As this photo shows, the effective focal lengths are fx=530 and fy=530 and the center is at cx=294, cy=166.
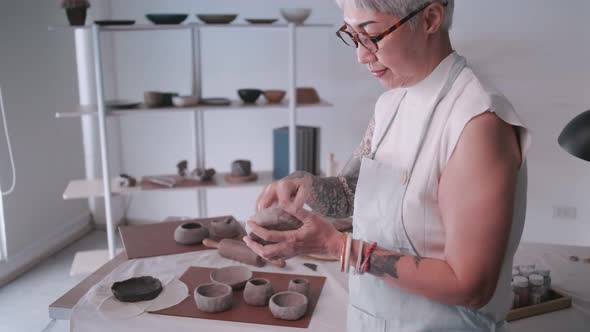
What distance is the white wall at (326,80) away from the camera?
3676mm

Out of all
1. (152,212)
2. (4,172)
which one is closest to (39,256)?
(4,172)

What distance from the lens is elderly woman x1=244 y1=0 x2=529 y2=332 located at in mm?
854

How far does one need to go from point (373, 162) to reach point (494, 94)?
0.96 ft

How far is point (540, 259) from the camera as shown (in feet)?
6.31

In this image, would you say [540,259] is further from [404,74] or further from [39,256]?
[39,256]

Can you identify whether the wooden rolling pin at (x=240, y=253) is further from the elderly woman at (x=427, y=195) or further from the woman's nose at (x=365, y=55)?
the woman's nose at (x=365, y=55)

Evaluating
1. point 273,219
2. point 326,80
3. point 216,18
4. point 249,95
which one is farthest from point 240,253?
point 326,80

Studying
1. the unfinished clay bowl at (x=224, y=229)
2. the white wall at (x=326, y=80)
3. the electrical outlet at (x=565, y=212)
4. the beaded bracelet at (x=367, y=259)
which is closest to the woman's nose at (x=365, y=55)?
the beaded bracelet at (x=367, y=259)

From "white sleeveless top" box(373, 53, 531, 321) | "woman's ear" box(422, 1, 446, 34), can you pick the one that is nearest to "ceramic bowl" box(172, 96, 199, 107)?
"white sleeveless top" box(373, 53, 531, 321)

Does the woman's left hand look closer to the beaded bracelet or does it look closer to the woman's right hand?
the beaded bracelet

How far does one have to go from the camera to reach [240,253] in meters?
1.79

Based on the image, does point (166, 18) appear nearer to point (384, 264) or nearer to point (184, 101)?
point (184, 101)

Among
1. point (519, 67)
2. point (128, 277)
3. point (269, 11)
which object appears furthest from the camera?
point (269, 11)

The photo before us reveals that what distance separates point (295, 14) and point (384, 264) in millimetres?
2667
